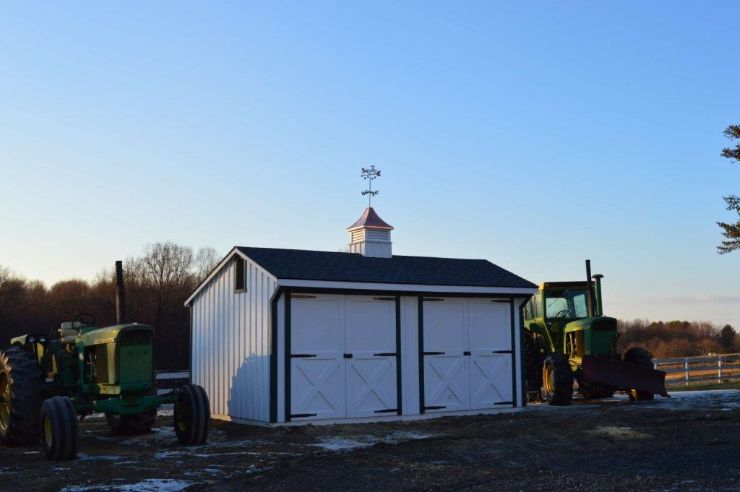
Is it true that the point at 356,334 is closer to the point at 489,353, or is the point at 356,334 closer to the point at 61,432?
the point at 489,353

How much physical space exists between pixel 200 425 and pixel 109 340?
80.8 inches

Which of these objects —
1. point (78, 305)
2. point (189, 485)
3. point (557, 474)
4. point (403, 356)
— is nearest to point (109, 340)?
point (189, 485)

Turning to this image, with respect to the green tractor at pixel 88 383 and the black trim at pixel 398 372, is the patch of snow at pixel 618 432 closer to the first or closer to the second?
the black trim at pixel 398 372

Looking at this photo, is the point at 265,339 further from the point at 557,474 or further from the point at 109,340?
the point at 557,474

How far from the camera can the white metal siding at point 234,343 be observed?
15094 millimetres

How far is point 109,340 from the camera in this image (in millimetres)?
12805

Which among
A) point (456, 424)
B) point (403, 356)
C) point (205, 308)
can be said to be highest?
point (205, 308)

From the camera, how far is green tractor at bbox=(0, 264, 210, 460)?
1217cm

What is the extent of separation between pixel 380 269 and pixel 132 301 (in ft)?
152

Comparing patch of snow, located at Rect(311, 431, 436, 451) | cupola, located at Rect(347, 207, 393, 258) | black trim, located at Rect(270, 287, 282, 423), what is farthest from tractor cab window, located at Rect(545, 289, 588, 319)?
black trim, located at Rect(270, 287, 282, 423)

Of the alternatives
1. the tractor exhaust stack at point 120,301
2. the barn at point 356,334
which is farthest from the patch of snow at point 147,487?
the tractor exhaust stack at point 120,301

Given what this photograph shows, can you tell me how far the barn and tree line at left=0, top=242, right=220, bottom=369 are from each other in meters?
32.6

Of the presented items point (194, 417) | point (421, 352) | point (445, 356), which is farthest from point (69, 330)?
point (445, 356)

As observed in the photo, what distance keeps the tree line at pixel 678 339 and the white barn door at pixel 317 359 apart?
34.0 metres
